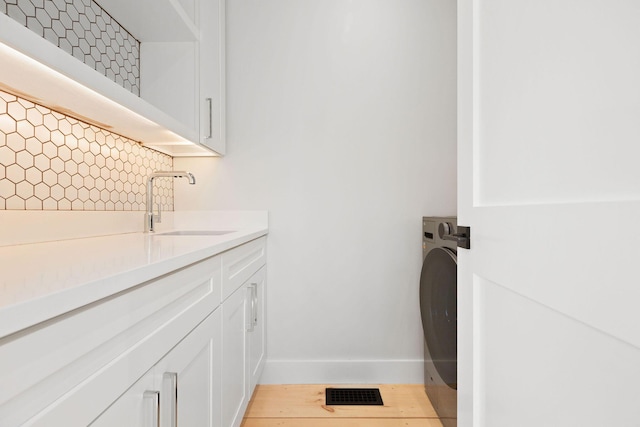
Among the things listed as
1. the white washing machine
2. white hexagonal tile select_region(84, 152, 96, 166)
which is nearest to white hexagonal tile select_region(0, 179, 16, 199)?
white hexagonal tile select_region(84, 152, 96, 166)

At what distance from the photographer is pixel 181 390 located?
2.86 ft

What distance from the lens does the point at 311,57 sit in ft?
6.87

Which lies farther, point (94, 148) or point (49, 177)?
point (94, 148)

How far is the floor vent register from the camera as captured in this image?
73.9 inches

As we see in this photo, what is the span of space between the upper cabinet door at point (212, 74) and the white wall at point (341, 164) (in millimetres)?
129

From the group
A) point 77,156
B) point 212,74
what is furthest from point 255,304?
point 212,74

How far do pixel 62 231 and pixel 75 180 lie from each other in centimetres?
20

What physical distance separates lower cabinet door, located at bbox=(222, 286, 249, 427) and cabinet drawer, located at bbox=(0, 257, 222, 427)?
1.46 ft

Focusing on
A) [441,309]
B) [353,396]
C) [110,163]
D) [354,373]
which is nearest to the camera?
[110,163]

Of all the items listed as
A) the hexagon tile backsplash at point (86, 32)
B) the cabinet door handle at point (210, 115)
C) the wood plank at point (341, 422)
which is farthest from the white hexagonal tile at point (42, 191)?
the wood plank at point (341, 422)

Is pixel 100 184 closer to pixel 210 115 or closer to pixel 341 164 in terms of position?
pixel 210 115

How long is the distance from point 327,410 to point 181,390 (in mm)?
1139

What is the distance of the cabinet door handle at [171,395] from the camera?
790mm
